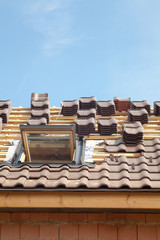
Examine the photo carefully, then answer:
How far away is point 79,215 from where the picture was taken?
5223 mm

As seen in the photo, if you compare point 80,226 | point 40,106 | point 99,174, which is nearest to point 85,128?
point 40,106

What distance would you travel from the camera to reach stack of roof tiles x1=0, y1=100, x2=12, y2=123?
8.89m

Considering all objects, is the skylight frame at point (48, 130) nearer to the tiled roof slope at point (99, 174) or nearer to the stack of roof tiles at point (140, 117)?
the tiled roof slope at point (99, 174)

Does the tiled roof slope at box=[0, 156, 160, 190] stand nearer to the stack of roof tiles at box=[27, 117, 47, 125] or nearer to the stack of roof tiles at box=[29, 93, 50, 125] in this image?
the stack of roof tiles at box=[27, 117, 47, 125]

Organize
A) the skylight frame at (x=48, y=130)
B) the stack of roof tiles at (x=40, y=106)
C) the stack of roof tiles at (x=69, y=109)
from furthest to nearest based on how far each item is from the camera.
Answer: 1. the stack of roof tiles at (x=69, y=109)
2. the stack of roof tiles at (x=40, y=106)
3. the skylight frame at (x=48, y=130)

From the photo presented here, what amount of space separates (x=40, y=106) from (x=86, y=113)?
1.30 metres

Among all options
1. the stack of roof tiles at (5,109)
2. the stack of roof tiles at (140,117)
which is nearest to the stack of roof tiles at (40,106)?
the stack of roof tiles at (5,109)

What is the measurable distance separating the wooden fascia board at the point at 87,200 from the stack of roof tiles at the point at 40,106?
3671mm

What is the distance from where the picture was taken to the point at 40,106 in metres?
9.50

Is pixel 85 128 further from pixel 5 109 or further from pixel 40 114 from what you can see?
pixel 5 109

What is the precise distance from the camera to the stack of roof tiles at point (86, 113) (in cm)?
880

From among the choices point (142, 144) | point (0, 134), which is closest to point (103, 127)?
point (142, 144)

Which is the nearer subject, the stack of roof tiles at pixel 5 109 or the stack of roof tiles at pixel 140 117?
the stack of roof tiles at pixel 140 117

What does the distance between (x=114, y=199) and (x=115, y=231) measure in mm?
557
